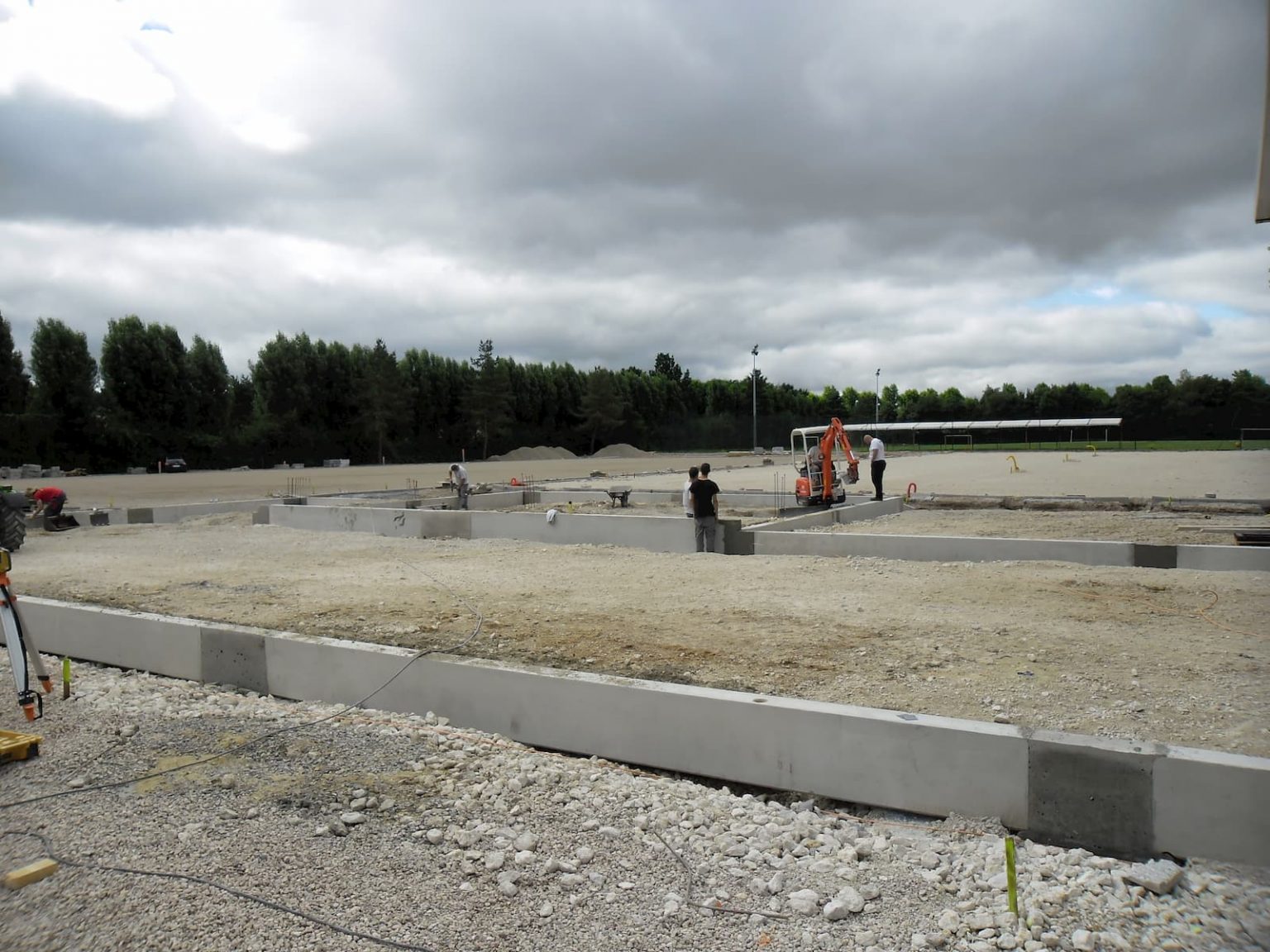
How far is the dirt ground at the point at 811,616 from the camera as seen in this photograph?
4.83m

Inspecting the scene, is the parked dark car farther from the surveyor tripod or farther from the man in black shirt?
the surveyor tripod

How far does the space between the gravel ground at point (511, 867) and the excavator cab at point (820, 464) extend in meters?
11.1

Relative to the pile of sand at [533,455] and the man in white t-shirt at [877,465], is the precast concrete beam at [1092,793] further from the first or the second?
the pile of sand at [533,455]

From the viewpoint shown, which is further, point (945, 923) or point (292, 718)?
point (292, 718)

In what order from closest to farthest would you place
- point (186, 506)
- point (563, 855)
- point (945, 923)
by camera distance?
point (945, 923) → point (563, 855) → point (186, 506)

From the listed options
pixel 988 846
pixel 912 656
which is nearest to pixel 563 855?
pixel 988 846

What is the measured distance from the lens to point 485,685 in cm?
505

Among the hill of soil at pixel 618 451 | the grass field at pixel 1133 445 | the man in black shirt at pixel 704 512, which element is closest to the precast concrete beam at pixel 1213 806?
the man in black shirt at pixel 704 512

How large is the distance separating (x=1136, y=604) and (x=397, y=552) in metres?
8.96

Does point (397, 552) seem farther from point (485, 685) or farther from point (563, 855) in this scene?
point (563, 855)

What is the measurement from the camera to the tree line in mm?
43250

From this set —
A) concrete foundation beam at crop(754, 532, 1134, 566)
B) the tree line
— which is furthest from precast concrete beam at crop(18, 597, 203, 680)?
the tree line

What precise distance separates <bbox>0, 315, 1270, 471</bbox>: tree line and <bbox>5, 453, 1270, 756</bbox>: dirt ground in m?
37.4

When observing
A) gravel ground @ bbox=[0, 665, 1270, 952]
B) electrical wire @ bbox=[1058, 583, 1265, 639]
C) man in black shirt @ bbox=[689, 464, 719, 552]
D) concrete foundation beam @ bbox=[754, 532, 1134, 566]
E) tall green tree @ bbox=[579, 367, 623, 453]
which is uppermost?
tall green tree @ bbox=[579, 367, 623, 453]
